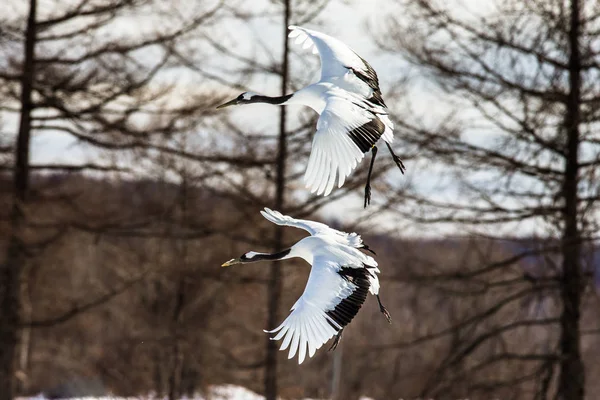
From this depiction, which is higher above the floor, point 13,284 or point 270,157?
point 270,157

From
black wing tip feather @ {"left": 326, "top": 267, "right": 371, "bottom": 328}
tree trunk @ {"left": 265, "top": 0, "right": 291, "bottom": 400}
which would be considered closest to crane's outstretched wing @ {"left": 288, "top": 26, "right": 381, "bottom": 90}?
black wing tip feather @ {"left": 326, "top": 267, "right": 371, "bottom": 328}

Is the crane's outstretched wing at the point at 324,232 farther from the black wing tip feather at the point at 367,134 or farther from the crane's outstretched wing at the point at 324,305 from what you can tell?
the black wing tip feather at the point at 367,134

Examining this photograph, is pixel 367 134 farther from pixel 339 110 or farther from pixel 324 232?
pixel 324 232

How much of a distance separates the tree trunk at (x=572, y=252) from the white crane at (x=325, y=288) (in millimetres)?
6705

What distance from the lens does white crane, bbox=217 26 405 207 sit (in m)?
3.82

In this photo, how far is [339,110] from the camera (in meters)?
4.05

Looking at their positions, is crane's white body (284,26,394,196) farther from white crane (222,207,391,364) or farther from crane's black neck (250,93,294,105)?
white crane (222,207,391,364)

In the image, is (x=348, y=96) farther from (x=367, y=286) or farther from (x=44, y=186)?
(x=44, y=186)

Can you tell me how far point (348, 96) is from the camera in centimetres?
428

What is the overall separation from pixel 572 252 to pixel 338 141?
7.81m

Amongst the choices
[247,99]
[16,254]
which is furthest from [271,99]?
[16,254]

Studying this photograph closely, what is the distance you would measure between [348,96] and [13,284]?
1006cm

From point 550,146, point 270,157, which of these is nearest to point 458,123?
point 550,146

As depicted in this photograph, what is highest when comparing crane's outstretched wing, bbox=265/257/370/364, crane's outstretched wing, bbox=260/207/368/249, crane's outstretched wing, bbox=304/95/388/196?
crane's outstretched wing, bbox=304/95/388/196
